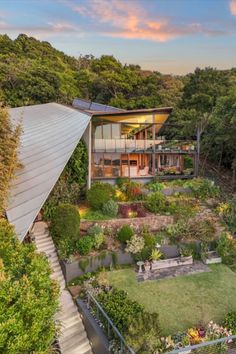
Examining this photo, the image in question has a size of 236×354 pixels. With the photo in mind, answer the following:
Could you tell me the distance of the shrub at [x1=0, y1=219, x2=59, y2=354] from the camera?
561 cm

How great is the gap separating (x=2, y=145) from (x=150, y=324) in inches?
300

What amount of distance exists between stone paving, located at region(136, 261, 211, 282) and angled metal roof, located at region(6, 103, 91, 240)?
6.19 m

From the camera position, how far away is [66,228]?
44.4ft

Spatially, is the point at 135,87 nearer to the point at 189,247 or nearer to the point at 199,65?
the point at 199,65

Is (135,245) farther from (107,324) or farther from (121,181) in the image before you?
(121,181)

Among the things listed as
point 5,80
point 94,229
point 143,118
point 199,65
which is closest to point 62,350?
point 94,229

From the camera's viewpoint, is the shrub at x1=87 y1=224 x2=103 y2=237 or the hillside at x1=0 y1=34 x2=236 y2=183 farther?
the hillside at x1=0 y1=34 x2=236 y2=183

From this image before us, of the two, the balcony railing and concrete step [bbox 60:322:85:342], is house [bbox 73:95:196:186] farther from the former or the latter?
concrete step [bbox 60:322:85:342]

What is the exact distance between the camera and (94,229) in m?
14.2

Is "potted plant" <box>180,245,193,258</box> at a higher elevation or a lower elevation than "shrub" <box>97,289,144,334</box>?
lower

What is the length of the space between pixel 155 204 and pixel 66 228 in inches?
235

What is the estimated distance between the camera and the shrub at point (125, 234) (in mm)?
14449

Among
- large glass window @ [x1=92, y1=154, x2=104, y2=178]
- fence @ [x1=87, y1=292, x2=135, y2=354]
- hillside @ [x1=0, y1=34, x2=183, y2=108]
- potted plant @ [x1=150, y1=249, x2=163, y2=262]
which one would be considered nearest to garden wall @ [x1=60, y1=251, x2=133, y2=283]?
potted plant @ [x1=150, y1=249, x2=163, y2=262]

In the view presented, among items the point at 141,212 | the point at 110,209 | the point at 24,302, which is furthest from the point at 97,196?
the point at 24,302
